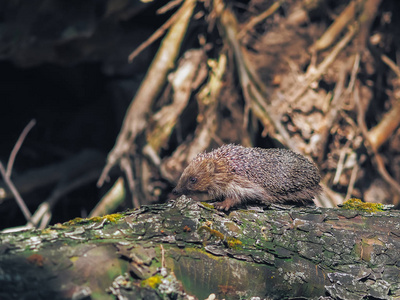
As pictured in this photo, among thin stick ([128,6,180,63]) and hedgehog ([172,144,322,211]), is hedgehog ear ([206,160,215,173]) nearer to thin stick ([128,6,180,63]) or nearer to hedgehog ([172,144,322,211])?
hedgehog ([172,144,322,211])

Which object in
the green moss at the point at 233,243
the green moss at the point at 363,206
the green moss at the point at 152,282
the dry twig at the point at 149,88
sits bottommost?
the green moss at the point at 363,206


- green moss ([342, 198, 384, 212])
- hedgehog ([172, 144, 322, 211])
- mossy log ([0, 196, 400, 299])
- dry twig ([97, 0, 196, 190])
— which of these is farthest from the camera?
dry twig ([97, 0, 196, 190])

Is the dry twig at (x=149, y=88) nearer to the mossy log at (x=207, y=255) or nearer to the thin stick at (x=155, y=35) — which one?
the thin stick at (x=155, y=35)

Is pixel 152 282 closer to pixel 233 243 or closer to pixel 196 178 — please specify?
pixel 233 243

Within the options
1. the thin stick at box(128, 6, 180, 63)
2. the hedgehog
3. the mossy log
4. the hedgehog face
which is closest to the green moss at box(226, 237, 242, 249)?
the mossy log

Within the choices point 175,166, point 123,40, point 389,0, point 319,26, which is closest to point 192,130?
point 175,166

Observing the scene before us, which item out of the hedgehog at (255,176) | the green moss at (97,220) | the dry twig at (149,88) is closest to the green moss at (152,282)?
the green moss at (97,220)
